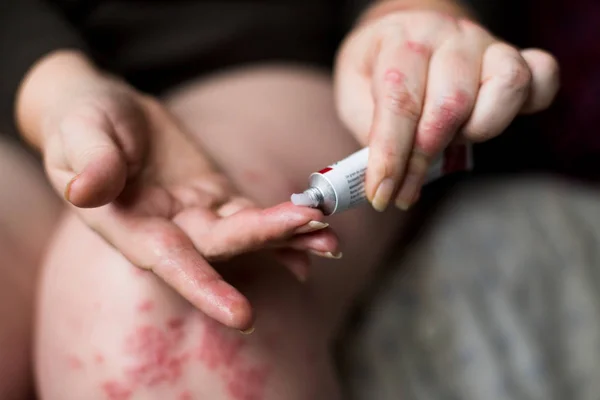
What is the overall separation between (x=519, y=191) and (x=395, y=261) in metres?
0.20

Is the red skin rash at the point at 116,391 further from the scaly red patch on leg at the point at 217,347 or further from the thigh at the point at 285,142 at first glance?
the thigh at the point at 285,142

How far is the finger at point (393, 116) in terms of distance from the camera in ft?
1.53

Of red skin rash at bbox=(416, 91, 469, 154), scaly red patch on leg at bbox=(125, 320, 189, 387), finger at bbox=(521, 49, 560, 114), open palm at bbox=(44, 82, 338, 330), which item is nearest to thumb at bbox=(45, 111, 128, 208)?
open palm at bbox=(44, 82, 338, 330)

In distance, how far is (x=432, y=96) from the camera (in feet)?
1.61

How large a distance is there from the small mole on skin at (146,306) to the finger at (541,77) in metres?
0.35

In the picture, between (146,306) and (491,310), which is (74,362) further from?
(491,310)

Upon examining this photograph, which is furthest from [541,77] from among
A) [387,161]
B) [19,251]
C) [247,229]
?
[19,251]

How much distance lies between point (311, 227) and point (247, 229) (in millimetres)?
45

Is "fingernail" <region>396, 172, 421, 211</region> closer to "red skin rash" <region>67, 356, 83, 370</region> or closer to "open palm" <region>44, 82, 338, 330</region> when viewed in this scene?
"open palm" <region>44, 82, 338, 330</region>

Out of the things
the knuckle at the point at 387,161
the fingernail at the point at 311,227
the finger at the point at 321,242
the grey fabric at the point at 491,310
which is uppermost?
the knuckle at the point at 387,161

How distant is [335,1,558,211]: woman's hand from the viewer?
474 millimetres

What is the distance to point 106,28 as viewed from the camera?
0.80m

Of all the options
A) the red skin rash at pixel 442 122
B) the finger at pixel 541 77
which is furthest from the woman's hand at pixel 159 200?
the finger at pixel 541 77

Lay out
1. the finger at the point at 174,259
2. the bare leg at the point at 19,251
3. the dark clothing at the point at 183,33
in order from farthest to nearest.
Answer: the dark clothing at the point at 183,33
the bare leg at the point at 19,251
the finger at the point at 174,259
